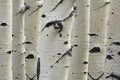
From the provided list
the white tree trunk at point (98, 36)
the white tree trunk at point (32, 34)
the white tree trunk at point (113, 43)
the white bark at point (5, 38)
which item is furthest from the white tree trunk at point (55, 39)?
the white tree trunk at point (32, 34)

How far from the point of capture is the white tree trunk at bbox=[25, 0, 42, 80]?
3.01 meters

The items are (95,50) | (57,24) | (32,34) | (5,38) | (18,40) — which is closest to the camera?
(57,24)

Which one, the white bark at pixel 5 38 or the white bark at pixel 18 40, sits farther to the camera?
the white bark at pixel 18 40

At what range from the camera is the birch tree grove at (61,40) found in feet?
5.30

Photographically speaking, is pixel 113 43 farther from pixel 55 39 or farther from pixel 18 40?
pixel 18 40

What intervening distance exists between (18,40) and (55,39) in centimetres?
115

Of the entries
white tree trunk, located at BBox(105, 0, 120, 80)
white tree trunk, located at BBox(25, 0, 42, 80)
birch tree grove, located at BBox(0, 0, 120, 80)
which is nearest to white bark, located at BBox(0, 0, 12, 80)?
birch tree grove, located at BBox(0, 0, 120, 80)

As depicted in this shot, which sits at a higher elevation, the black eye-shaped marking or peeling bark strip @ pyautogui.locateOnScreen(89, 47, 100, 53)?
the black eye-shaped marking

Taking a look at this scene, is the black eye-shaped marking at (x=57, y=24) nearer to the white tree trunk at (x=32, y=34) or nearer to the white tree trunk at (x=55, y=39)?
the white tree trunk at (x=55, y=39)

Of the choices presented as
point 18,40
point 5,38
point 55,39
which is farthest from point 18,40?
point 55,39

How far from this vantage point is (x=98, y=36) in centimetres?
246

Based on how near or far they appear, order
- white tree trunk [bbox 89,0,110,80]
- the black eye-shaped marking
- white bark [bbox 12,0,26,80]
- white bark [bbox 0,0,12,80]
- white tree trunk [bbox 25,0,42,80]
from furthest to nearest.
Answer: white tree trunk [bbox 25,0,42,80]
white bark [bbox 12,0,26,80]
white tree trunk [bbox 89,0,110,80]
white bark [bbox 0,0,12,80]
the black eye-shaped marking

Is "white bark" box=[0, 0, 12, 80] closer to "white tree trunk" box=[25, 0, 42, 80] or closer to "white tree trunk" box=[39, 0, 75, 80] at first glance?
"white tree trunk" box=[39, 0, 75, 80]

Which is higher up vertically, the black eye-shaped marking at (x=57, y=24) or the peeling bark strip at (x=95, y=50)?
the black eye-shaped marking at (x=57, y=24)
